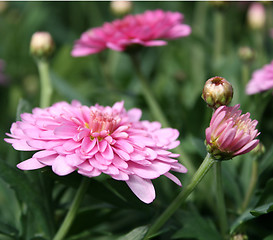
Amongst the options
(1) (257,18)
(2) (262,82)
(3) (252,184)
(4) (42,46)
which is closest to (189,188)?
(3) (252,184)

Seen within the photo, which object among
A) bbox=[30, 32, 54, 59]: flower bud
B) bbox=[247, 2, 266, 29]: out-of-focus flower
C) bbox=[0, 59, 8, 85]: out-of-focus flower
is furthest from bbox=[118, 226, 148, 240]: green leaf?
bbox=[0, 59, 8, 85]: out-of-focus flower

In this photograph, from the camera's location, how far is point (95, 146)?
0.52 metres

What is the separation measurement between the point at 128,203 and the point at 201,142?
0.16 meters

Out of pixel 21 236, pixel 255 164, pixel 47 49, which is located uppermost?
pixel 47 49

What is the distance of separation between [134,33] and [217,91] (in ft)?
1.10

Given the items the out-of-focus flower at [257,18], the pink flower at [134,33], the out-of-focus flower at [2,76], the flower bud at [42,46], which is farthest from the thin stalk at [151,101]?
the out-of-focus flower at [2,76]

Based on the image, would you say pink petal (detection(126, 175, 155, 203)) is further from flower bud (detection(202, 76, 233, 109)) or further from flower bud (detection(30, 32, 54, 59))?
flower bud (detection(30, 32, 54, 59))

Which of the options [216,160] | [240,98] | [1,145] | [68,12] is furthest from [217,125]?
[68,12]

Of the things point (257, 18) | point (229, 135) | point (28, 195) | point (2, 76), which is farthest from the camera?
point (2, 76)

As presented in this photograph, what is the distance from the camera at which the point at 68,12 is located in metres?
1.72

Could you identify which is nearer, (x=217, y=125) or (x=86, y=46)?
(x=217, y=125)

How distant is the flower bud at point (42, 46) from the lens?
858 mm

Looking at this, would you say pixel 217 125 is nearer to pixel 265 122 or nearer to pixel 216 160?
pixel 216 160

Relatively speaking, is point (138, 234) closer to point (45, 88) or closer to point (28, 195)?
point (28, 195)
